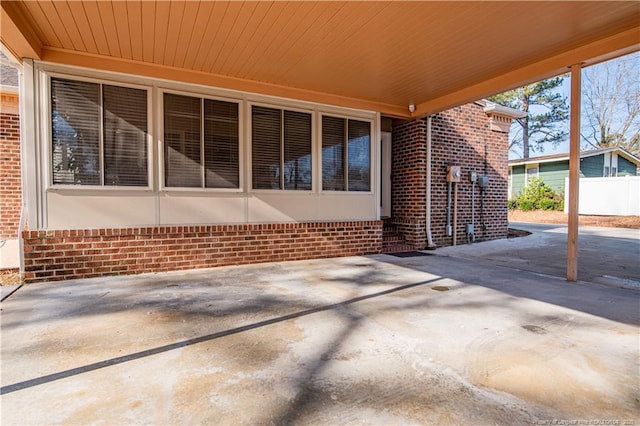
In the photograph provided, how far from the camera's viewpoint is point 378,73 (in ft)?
16.0

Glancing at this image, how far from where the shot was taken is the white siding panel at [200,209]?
4.82 m

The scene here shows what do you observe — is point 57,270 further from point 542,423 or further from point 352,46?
point 542,423

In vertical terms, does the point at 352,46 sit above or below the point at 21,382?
above

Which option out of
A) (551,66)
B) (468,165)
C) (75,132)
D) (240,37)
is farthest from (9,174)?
(468,165)

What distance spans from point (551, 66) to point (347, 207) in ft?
11.9

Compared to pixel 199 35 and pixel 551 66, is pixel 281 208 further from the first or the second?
pixel 551 66

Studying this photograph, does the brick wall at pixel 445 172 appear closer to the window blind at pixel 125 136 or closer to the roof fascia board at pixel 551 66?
the roof fascia board at pixel 551 66

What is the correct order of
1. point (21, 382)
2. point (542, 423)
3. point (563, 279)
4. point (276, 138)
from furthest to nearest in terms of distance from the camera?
1. point (276, 138)
2. point (563, 279)
3. point (21, 382)
4. point (542, 423)

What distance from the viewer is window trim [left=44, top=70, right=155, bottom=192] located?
4.13 metres

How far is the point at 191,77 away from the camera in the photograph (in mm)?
4793

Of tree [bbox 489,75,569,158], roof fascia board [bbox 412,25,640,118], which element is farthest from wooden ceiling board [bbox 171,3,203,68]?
tree [bbox 489,75,569,158]

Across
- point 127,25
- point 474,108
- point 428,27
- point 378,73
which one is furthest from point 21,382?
point 474,108

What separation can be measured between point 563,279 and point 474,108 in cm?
477

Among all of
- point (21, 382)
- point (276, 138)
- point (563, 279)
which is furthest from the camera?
point (276, 138)
